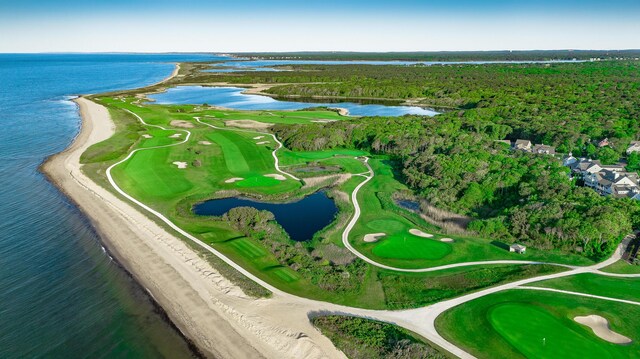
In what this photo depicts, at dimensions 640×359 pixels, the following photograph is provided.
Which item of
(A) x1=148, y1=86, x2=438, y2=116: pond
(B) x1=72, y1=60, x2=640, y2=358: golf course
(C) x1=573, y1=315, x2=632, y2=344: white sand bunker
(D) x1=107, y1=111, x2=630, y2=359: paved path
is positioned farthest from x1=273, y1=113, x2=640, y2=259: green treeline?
(A) x1=148, y1=86, x2=438, y2=116: pond

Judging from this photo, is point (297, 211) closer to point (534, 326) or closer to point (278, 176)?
point (278, 176)

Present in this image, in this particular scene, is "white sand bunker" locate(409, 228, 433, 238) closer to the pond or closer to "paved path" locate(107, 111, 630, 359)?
"paved path" locate(107, 111, 630, 359)

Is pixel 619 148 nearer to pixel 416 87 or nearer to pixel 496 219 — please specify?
pixel 496 219

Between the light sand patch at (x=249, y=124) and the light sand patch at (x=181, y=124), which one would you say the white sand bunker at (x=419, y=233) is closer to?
the light sand patch at (x=249, y=124)

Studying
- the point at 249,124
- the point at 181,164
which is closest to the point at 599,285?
the point at 181,164

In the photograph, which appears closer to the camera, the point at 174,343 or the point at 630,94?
the point at 174,343

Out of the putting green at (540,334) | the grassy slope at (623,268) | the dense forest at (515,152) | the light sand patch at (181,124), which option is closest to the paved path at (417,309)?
the grassy slope at (623,268)

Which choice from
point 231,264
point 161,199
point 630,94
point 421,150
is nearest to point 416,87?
point 630,94
